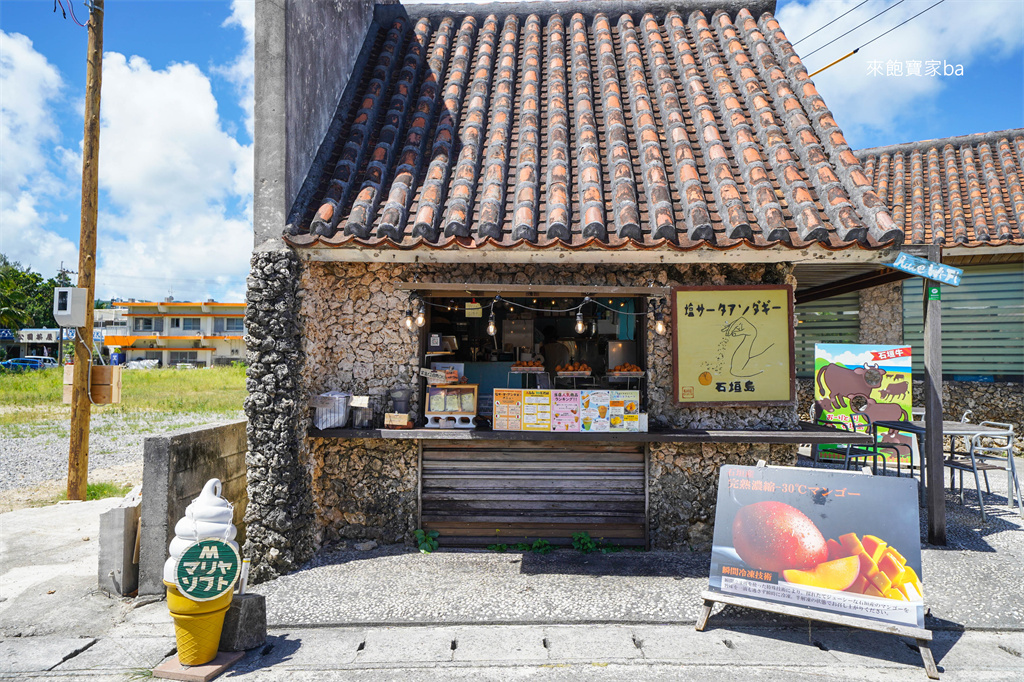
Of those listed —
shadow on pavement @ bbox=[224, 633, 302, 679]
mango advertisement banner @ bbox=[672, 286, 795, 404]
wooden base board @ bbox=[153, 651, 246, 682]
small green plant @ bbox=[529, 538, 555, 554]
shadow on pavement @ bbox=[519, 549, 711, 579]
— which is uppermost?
mango advertisement banner @ bbox=[672, 286, 795, 404]

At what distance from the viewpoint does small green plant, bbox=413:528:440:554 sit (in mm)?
6152

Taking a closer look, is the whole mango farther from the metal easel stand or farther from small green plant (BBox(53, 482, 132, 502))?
small green plant (BBox(53, 482, 132, 502))

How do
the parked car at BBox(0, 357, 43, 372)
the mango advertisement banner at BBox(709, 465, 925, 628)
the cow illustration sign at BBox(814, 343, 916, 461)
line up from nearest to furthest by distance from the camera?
the mango advertisement banner at BBox(709, 465, 925, 628), the cow illustration sign at BBox(814, 343, 916, 461), the parked car at BBox(0, 357, 43, 372)

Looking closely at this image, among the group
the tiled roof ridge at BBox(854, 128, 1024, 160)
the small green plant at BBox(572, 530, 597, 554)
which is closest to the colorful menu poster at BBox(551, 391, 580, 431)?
the small green plant at BBox(572, 530, 597, 554)

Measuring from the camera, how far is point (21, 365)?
36938 mm

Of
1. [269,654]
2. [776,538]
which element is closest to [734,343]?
[776,538]

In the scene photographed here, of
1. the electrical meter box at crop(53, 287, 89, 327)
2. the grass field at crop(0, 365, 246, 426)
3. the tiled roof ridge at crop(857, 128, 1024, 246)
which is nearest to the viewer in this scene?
the electrical meter box at crop(53, 287, 89, 327)

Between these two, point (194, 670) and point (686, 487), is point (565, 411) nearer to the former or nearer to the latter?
point (686, 487)

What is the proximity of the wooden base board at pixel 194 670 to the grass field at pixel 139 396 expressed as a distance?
15536 millimetres

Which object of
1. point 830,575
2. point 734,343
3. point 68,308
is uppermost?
point 68,308

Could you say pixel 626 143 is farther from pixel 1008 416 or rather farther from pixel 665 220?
pixel 1008 416

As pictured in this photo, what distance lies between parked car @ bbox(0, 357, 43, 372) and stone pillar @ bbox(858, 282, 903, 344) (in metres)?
44.4

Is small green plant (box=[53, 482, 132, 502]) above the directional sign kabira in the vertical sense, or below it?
below

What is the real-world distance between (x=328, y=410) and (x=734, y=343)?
479 centimetres
